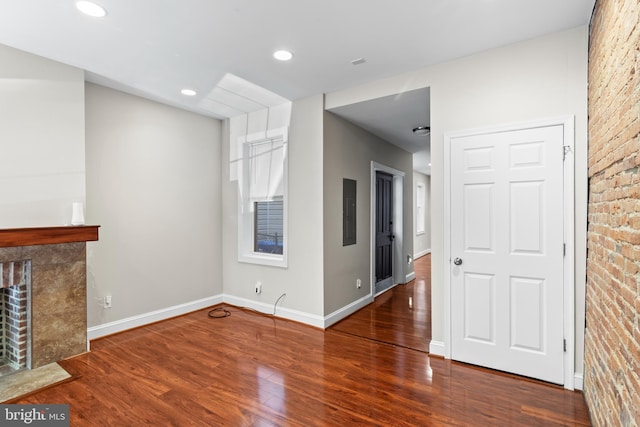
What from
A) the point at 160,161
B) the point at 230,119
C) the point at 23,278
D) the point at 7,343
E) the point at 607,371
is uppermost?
the point at 230,119

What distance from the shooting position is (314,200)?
3822mm

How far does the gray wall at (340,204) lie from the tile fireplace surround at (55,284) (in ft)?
7.98

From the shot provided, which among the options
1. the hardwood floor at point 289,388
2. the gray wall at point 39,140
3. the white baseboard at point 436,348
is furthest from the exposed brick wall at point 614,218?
the gray wall at point 39,140

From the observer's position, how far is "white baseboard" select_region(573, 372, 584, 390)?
2.39 metres

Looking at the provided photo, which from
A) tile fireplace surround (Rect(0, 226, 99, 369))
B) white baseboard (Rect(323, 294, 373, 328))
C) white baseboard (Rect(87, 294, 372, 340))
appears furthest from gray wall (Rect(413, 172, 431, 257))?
tile fireplace surround (Rect(0, 226, 99, 369))

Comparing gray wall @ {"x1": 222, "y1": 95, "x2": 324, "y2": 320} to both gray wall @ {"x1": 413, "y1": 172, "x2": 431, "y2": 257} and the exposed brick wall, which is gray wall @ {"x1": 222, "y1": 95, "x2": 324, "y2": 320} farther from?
gray wall @ {"x1": 413, "y1": 172, "x2": 431, "y2": 257}

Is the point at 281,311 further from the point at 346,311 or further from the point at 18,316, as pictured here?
the point at 18,316

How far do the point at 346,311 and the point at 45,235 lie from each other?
321 cm

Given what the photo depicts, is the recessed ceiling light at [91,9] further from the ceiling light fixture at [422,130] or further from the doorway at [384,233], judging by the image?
the doorway at [384,233]

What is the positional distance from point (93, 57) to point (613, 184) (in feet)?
12.8

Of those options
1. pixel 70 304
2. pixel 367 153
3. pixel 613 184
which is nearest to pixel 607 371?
pixel 613 184

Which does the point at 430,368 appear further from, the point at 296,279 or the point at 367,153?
the point at 367,153

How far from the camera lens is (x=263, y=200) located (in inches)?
171

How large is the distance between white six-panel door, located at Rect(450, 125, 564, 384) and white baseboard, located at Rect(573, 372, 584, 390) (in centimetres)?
9
